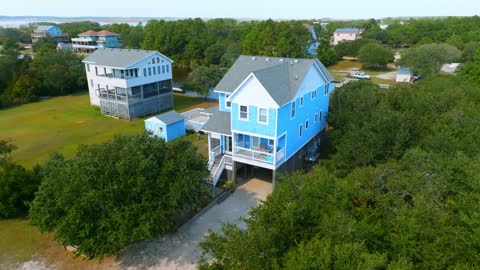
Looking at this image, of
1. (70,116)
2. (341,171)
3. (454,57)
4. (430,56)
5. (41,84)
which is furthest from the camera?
(454,57)

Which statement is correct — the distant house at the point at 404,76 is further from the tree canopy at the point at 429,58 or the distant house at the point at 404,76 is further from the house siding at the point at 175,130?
the house siding at the point at 175,130

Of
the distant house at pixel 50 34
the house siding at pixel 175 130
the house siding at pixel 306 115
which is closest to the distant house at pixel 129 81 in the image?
the house siding at pixel 175 130

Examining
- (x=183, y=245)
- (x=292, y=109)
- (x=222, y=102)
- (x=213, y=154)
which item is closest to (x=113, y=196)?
(x=183, y=245)

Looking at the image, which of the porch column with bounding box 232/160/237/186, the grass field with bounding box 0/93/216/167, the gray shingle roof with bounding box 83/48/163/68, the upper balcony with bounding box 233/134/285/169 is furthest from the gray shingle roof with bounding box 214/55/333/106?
the gray shingle roof with bounding box 83/48/163/68

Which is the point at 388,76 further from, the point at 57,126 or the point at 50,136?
the point at 50,136

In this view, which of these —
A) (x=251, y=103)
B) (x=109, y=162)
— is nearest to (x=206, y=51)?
(x=251, y=103)

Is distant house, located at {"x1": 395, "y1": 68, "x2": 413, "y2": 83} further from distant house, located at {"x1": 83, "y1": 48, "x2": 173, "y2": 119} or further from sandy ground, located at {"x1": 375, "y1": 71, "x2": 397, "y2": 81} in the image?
distant house, located at {"x1": 83, "y1": 48, "x2": 173, "y2": 119}

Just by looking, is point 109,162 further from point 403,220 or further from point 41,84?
point 41,84

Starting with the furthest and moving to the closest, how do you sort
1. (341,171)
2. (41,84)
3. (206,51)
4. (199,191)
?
(206,51)
(41,84)
(341,171)
(199,191)

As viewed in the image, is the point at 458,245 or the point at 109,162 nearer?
the point at 458,245
